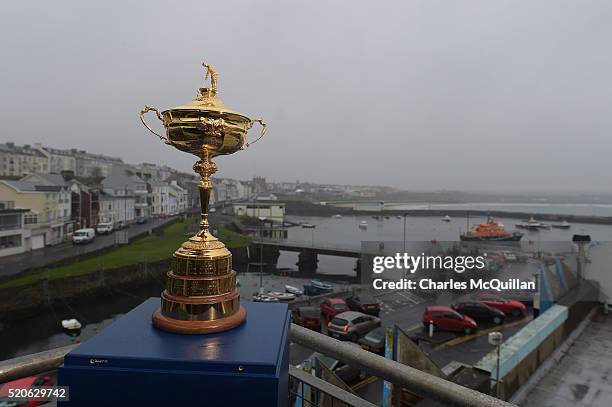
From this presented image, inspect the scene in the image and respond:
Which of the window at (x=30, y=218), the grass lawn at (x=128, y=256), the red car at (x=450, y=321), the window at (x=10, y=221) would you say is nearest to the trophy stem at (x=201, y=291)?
the red car at (x=450, y=321)

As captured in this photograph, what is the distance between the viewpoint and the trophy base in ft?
4.92

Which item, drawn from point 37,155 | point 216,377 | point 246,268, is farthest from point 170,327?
point 37,155

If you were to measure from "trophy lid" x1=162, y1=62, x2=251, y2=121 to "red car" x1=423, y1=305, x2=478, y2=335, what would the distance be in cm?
1135

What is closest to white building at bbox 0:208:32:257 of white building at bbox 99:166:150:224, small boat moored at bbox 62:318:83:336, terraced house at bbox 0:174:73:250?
terraced house at bbox 0:174:73:250

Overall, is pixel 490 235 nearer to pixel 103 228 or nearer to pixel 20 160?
pixel 103 228

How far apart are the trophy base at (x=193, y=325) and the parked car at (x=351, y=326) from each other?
1043cm

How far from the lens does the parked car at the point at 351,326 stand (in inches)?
449

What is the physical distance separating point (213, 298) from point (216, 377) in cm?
39

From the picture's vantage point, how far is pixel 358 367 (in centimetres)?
167

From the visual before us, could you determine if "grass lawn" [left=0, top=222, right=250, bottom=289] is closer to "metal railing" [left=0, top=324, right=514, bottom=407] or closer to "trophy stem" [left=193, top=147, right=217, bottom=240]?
"metal railing" [left=0, top=324, right=514, bottom=407]

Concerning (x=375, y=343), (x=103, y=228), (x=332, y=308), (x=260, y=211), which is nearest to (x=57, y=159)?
(x=260, y=211)

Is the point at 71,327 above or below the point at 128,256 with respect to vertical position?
below

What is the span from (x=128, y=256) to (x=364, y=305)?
51.6 ft

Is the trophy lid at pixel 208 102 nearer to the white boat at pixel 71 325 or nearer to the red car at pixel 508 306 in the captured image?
the red car at pixel 508 306
